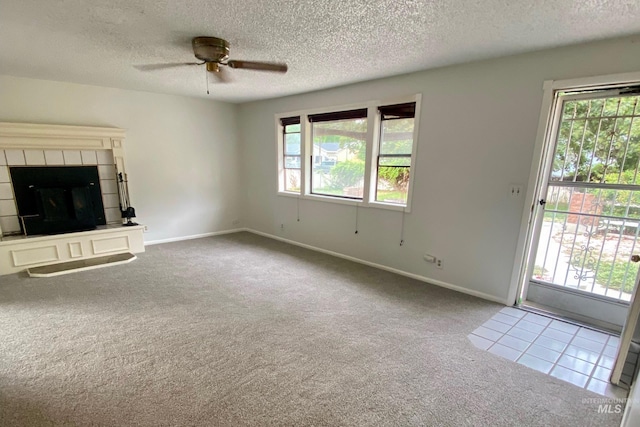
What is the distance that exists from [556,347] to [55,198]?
5.59 metres

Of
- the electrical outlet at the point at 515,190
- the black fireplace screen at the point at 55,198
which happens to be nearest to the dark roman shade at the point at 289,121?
the black fireplace screen at the point at 55,198

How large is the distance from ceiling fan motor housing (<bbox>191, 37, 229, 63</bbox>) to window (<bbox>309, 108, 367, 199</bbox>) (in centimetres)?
Answer: 192

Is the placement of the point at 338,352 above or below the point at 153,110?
below

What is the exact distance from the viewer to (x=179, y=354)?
206 centimetres

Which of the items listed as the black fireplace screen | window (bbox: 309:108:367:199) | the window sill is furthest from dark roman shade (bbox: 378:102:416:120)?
the black fireplace screen

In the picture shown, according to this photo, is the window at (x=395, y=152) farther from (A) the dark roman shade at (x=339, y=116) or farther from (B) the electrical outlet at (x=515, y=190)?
(B) the electrical outlet at (x=515, y=190)

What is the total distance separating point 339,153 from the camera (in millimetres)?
4238

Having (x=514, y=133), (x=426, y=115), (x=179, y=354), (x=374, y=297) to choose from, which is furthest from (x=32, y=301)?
(x=514, y=133)

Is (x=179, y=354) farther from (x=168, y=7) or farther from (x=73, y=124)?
(x=73, y=124)

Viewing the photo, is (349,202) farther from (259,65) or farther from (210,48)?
(210,48)

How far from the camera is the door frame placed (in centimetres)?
225

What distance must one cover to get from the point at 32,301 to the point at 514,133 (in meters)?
4.81

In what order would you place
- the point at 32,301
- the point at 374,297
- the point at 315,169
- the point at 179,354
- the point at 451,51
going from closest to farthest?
the point at 179,354
the point at 451,51
the point at 32,301
the point at 374,297
the point at 315,169

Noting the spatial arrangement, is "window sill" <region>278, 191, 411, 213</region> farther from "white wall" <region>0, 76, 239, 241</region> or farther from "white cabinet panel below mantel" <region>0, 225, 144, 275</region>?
"white cabinet panel below mantel" <region>0, 225, 144, 275</region>
